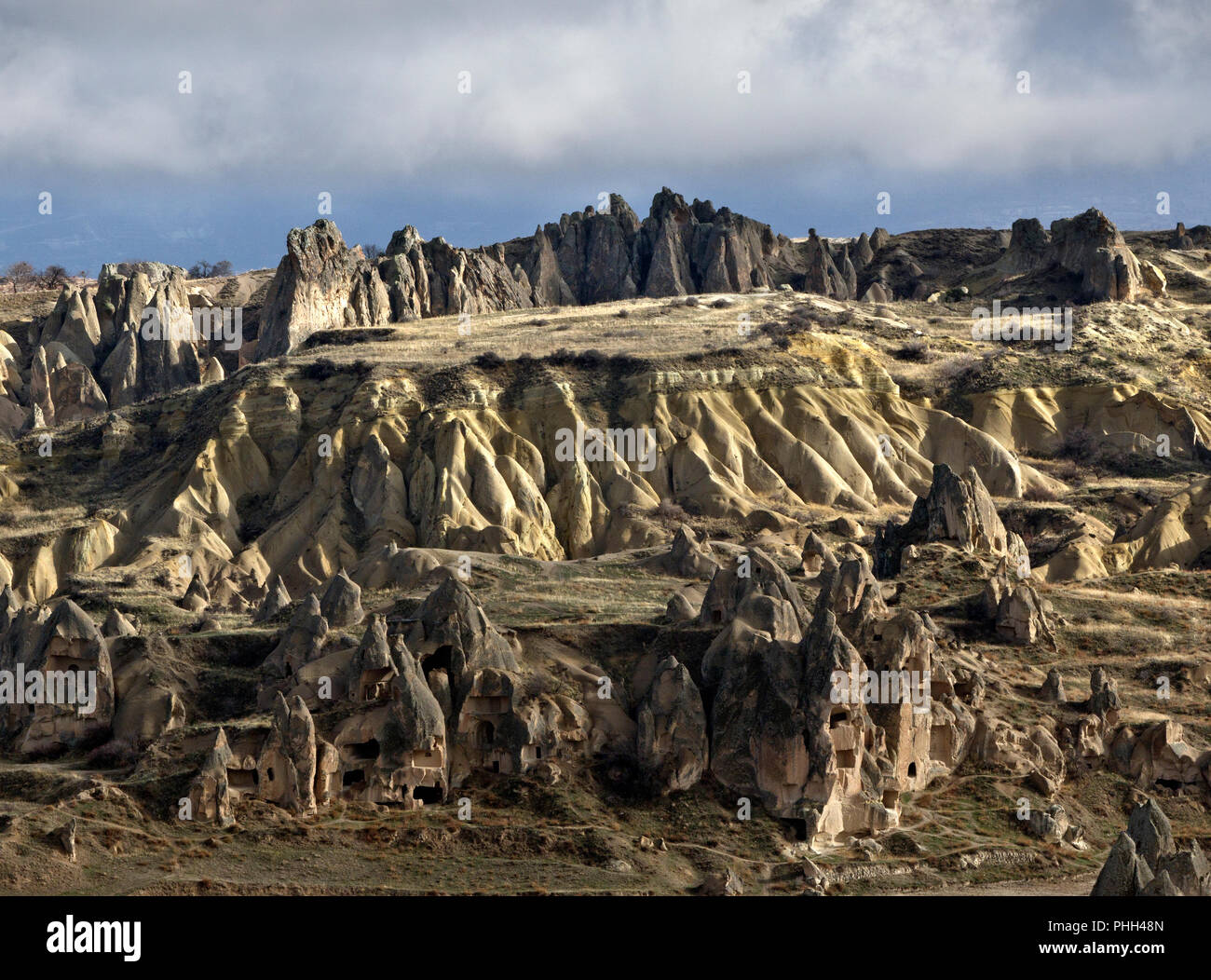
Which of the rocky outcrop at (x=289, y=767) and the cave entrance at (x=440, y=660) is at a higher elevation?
the cave entrance at (x=440, y=660)

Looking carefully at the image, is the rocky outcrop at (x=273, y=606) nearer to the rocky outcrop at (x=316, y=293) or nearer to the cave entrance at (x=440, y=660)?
the cave entrance at (x=440, y=660)

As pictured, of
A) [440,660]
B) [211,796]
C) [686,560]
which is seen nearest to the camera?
[211,796]

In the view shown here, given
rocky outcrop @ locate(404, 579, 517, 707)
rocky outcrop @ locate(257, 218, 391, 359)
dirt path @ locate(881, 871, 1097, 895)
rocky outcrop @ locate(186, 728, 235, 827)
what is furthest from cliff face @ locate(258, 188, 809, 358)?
dirt path @ locate(881, 871, 1097, 895)

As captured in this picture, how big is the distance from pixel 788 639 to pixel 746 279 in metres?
119

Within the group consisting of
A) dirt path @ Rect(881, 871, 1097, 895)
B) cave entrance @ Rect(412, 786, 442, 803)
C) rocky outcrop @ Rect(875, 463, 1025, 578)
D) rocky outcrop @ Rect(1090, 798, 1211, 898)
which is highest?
rocky outcrop @ Rect(875, 463, 1025, 578)

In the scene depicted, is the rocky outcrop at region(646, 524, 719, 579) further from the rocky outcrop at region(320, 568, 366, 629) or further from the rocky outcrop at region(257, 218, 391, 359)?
the rocky outcrop at region(257, 218, 391, 359)

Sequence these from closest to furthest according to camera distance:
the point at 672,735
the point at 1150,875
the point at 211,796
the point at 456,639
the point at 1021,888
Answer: the point at 1150,875
the point at 1021,888
the point at 211,796
the point at 672,735
the point at 456,639

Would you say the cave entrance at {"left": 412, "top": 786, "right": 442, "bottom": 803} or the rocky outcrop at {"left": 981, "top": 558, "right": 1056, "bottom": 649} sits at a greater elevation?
the rocky outcrop at {"left": 981, "top": 558, "right": 1056, "bottom": 649}

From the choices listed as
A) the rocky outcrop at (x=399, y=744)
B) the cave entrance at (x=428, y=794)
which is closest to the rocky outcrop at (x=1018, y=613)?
the rocky outcrop at (x=399, y=744)

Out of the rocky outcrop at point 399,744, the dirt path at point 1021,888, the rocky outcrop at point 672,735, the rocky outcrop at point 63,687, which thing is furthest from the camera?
the rocky outcrop at point 63,687

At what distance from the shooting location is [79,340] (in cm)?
16562

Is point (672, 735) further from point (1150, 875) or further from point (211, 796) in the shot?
point (1150, 875)

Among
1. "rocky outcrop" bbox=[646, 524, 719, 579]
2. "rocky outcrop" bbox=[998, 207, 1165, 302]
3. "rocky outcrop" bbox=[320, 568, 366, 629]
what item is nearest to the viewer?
"rocky outcrop" bbox=[320, 568, 366, 629]

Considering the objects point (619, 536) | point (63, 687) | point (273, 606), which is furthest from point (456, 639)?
point (619, 536)
